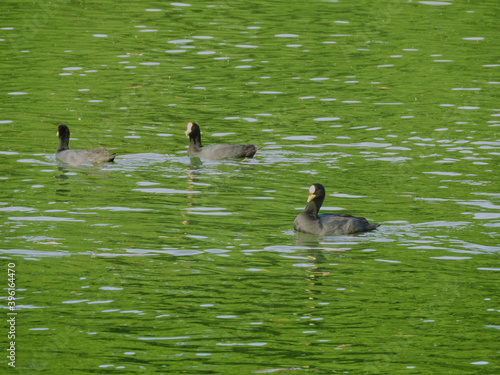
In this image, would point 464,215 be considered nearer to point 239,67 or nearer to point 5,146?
point 5,146

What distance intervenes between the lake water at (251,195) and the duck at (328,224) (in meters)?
0.25

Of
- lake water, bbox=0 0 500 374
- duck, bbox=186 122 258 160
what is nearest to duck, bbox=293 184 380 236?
lake water, bbox=0 0 500 374

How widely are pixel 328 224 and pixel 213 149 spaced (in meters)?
7.30

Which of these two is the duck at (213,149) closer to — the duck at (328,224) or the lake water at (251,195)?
the lake water at (251,195)

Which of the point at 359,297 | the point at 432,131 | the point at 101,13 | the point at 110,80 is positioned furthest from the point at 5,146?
the point at 101,13

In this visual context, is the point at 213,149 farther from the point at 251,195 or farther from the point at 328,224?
the point at 328,224

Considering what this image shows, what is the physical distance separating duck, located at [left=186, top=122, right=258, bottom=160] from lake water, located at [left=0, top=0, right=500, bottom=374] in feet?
0.89

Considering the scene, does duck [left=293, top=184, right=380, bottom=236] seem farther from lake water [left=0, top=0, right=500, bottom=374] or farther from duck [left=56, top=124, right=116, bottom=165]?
duck [left=56, top=124, right=116, bottom=165]

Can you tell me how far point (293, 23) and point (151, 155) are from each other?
19714 millimetres

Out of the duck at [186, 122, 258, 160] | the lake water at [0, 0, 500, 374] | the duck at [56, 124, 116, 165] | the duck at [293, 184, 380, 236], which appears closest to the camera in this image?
the lake water at [0, 0, 500, 374]

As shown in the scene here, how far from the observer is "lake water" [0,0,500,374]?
13.7 m

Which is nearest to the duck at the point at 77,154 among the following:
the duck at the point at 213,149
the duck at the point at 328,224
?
the duck at the point at 213,149

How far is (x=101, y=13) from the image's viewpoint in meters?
45.2

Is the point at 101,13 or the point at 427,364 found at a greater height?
the point at 101,13
